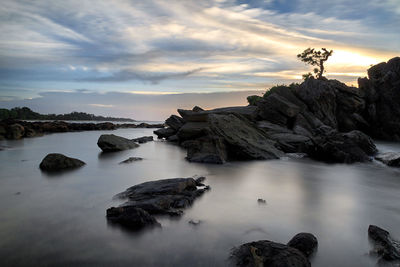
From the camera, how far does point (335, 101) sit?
23.5 m

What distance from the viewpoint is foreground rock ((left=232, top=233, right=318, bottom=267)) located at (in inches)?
96.0

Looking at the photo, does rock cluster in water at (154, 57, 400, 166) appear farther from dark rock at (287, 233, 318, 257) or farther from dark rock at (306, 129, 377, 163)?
dark rock at (287, 233, 318, 257)

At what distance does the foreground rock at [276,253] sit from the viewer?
244 cm

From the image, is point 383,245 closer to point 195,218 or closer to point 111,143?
point 195,218

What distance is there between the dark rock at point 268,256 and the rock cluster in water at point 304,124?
6.51m

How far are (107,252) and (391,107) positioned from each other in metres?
28.5

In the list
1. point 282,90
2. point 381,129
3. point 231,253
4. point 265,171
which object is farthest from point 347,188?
point 381,129

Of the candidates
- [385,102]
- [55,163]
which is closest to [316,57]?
[385,102]

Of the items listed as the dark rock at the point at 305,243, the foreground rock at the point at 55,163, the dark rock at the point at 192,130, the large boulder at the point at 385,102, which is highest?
the large boulder at the point at 385,102

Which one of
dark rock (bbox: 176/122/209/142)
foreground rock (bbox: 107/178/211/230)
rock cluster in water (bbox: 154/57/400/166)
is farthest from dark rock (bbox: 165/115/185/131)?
foreground rock (bbox: 107/178/211/230)

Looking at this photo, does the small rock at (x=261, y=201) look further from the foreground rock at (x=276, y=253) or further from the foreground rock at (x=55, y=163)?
the foreground rock at (x=55, y=163)

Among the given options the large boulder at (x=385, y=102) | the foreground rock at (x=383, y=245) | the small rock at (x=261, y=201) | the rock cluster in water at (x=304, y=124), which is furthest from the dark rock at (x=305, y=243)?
the large boulder at (x=385, y=102)

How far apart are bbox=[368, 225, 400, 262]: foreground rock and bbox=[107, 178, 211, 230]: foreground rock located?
244 centimetres

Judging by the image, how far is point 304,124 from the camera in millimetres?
18375
